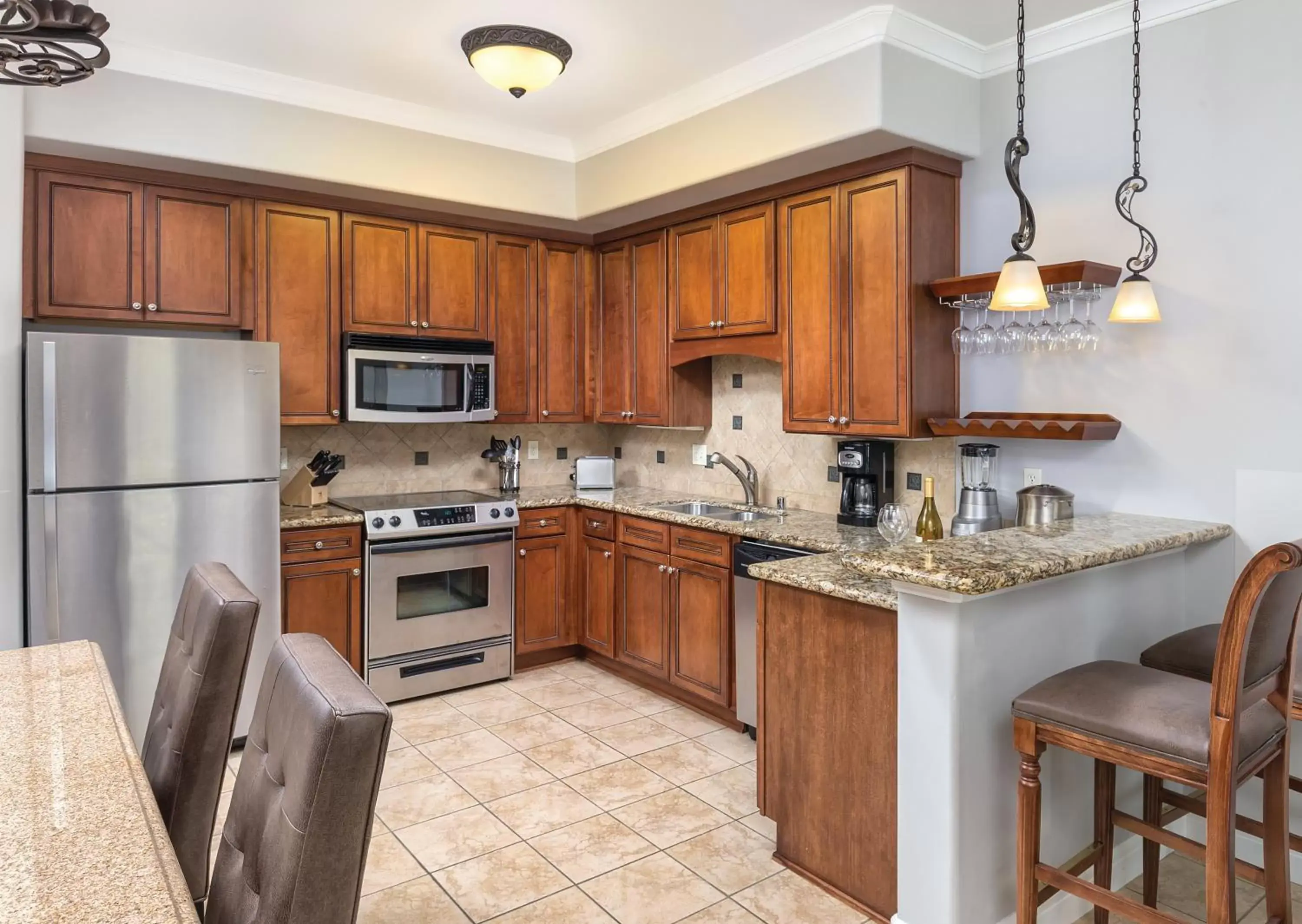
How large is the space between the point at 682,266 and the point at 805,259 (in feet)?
2.68

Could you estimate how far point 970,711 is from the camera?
2072 millimetres

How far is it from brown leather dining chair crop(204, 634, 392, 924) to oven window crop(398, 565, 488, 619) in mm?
2923

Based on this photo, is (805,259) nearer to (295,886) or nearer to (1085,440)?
(1085,440)

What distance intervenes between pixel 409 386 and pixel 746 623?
1969mm

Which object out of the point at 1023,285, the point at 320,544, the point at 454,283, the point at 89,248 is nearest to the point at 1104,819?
the point at 1023,285

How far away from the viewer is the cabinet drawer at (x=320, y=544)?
12.1ft

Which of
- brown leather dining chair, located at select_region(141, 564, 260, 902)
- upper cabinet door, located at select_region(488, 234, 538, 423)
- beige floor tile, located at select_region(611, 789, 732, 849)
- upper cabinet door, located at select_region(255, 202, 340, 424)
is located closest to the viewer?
brown leather dining chair, located at select_region(141, 564, 260, 902)

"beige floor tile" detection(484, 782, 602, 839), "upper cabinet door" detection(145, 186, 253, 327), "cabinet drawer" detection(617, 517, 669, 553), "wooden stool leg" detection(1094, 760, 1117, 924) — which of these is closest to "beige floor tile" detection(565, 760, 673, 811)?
"beige floor tile" detection(484, 782, 602, 839)

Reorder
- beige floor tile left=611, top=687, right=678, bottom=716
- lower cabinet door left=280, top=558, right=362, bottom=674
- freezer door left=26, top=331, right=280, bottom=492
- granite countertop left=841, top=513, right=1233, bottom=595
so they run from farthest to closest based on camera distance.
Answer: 1. beige floor tile left=611, top=687, right=678, bottom=716
2. lower cabinet door left=280, top=558, right=362, bottom=674
3. freezer door left=26, top=331, right=280, bottom=492
4. granite countertop left=841, top=513, right=1233, bottom=595

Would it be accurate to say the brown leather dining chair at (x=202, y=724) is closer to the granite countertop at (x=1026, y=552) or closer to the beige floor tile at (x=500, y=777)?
the granite countertop at (x=1026, y=552)

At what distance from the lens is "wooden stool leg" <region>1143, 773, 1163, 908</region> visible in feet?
7.55

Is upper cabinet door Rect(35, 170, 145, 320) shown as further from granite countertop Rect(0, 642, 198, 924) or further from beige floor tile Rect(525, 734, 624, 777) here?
beige floor tile Rect(525, 734, 624, 777)

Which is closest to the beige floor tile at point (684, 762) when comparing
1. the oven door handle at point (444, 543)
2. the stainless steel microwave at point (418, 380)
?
→ the oven door handle at point (444, 543)

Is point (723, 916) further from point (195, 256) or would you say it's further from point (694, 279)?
point (195, 256)
